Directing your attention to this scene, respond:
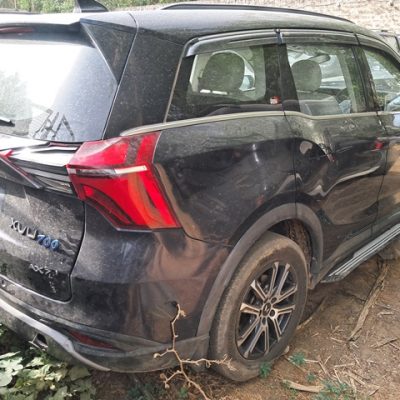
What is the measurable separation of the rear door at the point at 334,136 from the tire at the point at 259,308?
0.31 meters

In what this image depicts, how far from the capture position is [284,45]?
244 centimetres

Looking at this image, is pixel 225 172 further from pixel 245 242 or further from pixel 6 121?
pixel 6 121

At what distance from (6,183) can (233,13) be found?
1414 mm

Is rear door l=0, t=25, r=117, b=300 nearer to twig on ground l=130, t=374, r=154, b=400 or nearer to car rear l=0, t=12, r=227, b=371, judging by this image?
car rear l=0, t=12, r=227, b=371

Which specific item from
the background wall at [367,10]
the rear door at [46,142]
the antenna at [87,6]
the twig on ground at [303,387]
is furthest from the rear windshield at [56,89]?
the background wall at [367,10]

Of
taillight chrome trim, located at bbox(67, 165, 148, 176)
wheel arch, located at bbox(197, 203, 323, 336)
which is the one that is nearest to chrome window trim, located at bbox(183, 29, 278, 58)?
taillight chrome trim, located at bbox(67, 165, 148, 176)

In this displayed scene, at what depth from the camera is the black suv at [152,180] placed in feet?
5.78

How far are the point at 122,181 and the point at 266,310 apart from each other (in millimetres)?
1136

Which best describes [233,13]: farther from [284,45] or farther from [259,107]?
[259,107]

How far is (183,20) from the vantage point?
2029 millimetres

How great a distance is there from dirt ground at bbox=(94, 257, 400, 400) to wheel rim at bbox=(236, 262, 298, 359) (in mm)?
212

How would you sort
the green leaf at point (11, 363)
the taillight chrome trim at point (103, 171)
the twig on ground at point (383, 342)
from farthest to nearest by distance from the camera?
1. the twig on ground at point (383, 342)
2. the green leaf at point (11, 363)
3. the taillight chrome trim at point (103, 171)

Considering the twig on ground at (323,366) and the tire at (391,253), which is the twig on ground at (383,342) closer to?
the twig on ground at (323,366)

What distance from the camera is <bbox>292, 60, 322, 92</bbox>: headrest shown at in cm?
253
